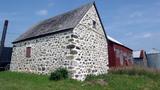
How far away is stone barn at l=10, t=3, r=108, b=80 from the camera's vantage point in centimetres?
1783

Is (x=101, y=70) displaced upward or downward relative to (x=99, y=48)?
downward

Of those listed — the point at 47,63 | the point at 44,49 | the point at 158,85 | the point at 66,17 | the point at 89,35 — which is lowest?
the point at 158,85

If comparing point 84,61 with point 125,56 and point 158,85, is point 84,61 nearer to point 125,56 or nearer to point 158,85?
point 158,85

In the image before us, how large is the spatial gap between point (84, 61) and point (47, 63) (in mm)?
3329

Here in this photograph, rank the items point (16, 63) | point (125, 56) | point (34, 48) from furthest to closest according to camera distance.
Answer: point (125, 56)
point (16, 63)
point (34, 48)

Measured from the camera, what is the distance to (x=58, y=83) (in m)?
15.5

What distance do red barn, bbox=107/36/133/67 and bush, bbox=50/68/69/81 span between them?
32.7 ft

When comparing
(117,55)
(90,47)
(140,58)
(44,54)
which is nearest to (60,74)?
(44,54)

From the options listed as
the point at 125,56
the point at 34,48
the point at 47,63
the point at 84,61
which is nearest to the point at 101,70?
the point at 84,61

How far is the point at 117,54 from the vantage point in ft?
88.4

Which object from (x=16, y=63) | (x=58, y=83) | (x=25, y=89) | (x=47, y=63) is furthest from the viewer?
(x=16, y=63)

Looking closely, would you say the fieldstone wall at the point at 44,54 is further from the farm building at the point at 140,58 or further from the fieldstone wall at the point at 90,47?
the farm building at the point at 140,58

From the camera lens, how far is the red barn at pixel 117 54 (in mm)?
25938

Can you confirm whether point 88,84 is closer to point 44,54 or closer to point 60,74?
point 60,74
